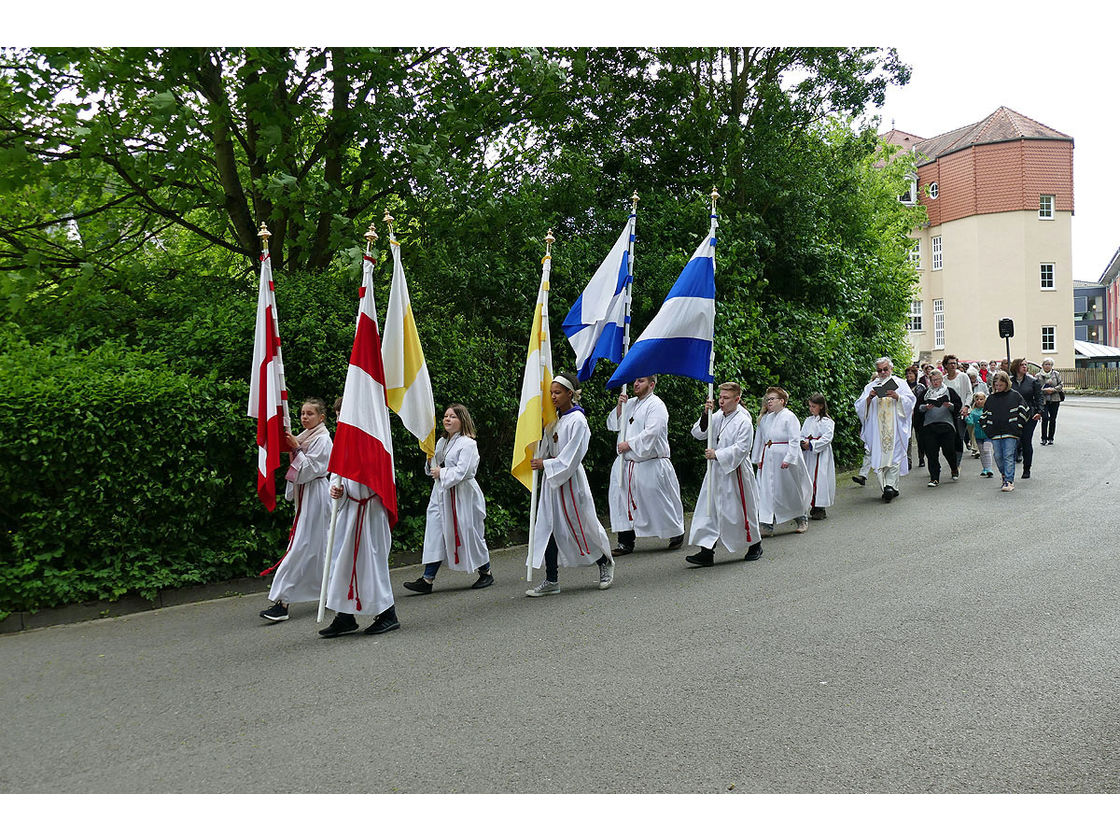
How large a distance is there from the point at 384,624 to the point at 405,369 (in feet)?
7.59

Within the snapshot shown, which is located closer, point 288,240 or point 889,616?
point 889,616

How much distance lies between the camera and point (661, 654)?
656 cm

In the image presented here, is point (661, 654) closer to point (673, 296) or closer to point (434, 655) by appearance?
point (434, 655)

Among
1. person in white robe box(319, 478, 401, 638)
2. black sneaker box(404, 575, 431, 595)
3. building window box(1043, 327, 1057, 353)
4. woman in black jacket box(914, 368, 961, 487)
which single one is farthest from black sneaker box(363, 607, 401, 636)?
building window box(1043, 327, 1057, 353)

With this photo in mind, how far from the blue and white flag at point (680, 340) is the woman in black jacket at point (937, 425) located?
7630 mm

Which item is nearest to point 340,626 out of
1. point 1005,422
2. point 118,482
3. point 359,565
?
point 359,565

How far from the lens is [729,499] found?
34.3 feet

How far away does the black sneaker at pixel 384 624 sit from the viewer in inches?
296

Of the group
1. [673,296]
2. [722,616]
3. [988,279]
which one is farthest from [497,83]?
[988,279]

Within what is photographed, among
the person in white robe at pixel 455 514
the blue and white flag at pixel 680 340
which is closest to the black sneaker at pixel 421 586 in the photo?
the person in white robe at pixel 455 514

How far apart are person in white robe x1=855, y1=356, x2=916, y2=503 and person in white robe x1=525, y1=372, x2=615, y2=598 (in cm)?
726

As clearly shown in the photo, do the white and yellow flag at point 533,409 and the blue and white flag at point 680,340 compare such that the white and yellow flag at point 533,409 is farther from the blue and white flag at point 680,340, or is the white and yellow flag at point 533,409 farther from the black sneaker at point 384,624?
the black sneaker at point 384,624

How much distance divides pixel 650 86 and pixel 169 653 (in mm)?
15525

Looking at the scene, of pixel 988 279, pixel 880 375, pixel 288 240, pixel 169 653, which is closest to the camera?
pixel 169 653
